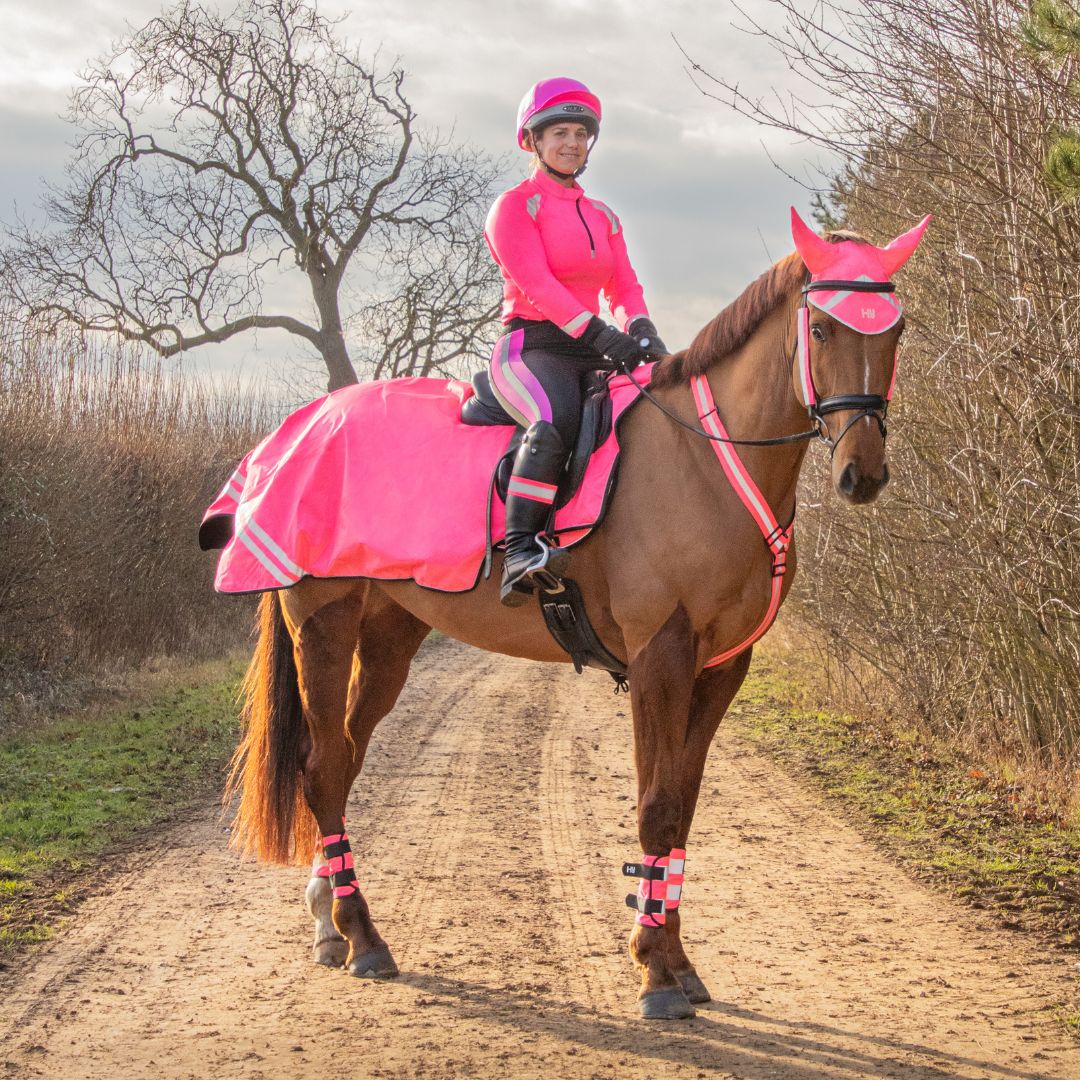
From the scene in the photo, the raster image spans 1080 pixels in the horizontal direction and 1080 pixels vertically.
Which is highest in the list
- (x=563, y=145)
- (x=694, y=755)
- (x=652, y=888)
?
(x=563, y=145)

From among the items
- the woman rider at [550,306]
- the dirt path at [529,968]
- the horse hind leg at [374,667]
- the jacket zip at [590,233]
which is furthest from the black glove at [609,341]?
the dirt path at [529,968]

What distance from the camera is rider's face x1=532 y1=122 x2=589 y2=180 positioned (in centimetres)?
476

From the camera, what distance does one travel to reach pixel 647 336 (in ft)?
16.2

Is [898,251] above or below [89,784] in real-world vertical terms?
above

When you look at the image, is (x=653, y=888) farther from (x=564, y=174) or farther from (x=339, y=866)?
(x=564, y=174)

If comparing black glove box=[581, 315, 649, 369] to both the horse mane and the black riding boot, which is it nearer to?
the horse mane

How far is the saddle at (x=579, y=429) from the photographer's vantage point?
4586 millimetres

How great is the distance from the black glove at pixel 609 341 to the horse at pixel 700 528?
162 mm

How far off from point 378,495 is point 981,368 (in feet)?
10.2

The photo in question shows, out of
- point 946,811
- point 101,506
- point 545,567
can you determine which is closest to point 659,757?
point 545,567

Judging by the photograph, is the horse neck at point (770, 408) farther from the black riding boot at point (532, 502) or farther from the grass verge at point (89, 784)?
the grass verge at point (89, 784)

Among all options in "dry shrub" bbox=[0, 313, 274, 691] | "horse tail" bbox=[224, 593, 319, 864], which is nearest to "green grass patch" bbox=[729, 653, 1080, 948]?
"horse tail" bbox=[224, 593, 319, 864]

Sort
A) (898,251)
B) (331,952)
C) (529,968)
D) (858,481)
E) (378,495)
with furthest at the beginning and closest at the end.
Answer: (378,495), (331,952), (529,968), (898,251), (858,481)

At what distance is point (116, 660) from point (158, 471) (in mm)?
2605
